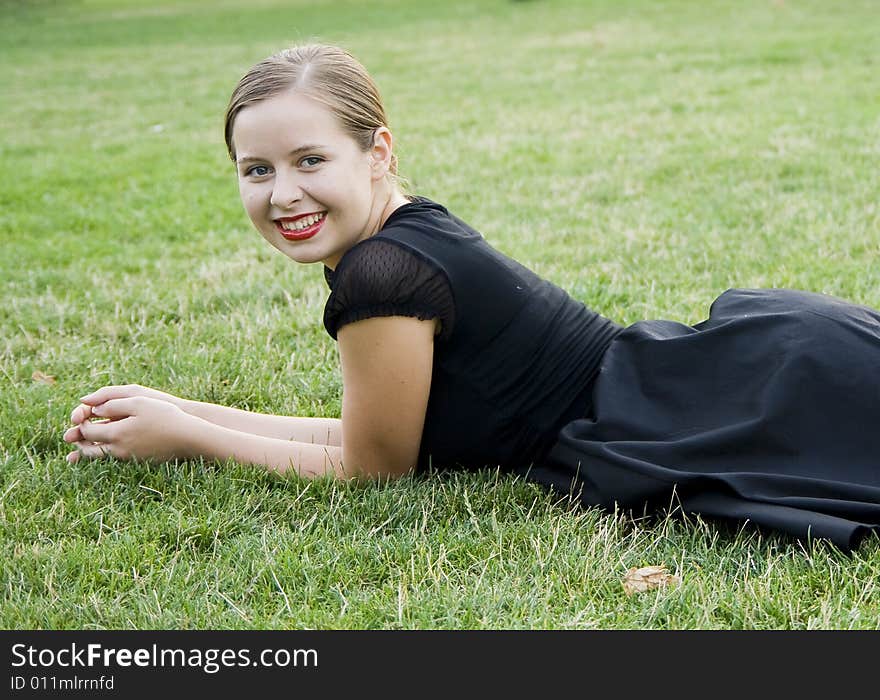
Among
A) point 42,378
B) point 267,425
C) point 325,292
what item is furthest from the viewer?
point 325,292

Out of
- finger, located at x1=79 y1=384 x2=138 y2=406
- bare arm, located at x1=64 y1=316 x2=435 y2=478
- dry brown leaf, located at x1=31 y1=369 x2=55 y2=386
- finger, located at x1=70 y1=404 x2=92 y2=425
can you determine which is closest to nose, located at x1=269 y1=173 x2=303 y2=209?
bare arm, located at x1=64 y1=316 x2=435 y2=478

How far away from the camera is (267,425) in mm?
3404

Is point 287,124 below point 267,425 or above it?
above

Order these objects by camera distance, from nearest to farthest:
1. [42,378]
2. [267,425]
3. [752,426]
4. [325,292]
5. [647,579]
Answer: [647,579], [752,426], [267,425], [42,378], [325,292]

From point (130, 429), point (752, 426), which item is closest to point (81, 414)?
point (130, 429)

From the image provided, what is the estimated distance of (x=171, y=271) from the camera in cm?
551

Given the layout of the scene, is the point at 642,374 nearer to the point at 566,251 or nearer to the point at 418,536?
the point at 418,536

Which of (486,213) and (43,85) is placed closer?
(486,213)

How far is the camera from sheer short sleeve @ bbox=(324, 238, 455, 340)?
273 centimetres

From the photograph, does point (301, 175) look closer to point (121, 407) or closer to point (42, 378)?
point (121, 407)

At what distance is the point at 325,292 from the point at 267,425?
1.69 meters
